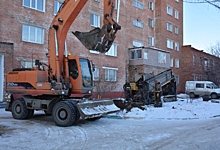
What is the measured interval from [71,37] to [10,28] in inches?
246

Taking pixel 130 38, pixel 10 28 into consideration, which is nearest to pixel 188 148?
pixel 10 28

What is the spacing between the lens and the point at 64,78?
11.2 meters

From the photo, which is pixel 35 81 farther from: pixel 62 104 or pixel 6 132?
pixel 6 132

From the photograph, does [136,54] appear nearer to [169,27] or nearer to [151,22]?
[151,22]

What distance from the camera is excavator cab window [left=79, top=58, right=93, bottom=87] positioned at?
1129cm

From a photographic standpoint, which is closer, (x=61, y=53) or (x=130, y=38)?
(x=61, y=53)

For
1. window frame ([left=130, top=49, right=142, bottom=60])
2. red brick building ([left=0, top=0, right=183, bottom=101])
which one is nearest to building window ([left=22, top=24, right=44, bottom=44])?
red brick building ([left=0, top=0, right=183, bottom=101])

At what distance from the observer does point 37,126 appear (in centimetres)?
1041

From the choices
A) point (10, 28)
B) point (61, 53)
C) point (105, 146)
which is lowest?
point (105, 146)

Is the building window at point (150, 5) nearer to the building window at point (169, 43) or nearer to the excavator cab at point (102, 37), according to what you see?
the building window at point (169, 43)

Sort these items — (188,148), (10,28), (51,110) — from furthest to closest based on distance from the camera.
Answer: (10,28)
(51,110)
(188,148)

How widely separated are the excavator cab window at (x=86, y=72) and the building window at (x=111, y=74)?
1691 cm

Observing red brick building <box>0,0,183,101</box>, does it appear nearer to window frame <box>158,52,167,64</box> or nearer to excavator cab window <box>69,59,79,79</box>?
excavator cab window <box>69,59,79,79</box>

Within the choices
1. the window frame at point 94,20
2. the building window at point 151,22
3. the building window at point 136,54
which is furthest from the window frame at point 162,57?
the window frame at point 94,20
